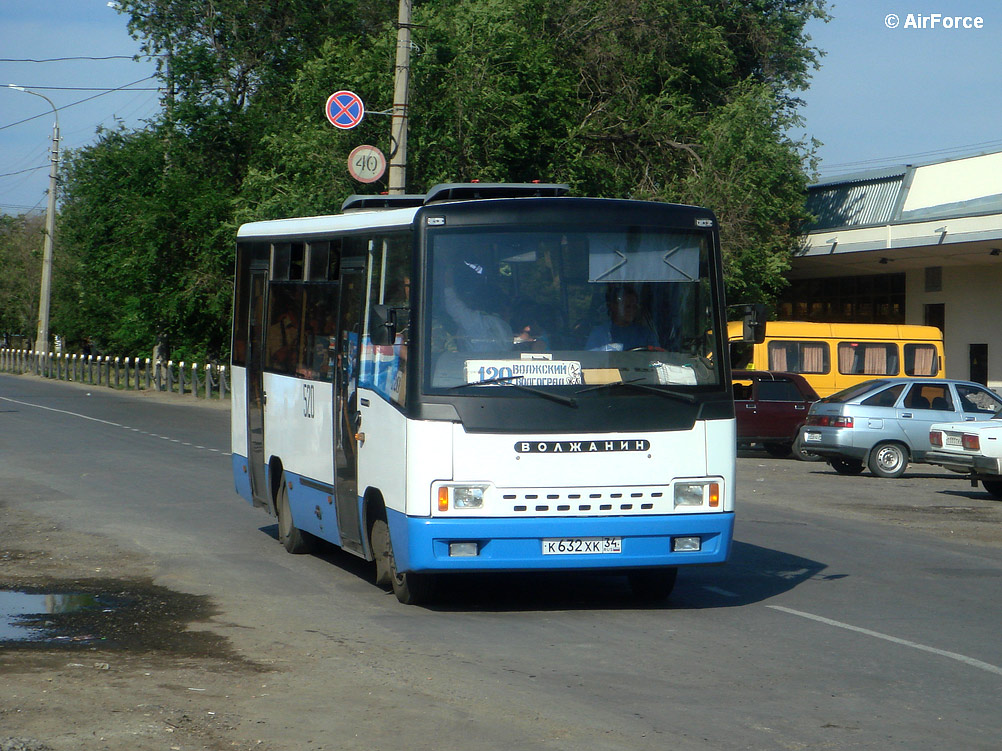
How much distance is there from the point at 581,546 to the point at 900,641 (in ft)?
6.64

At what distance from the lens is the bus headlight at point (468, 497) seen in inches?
337

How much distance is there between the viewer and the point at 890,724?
6.12 meters

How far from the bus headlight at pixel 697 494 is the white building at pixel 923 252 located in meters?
26.9

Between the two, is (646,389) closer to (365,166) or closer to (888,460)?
(888,460)

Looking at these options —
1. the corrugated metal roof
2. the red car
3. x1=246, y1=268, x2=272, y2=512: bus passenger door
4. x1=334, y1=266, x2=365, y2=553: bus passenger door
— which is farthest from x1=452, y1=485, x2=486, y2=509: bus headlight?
the corrugated metal roof

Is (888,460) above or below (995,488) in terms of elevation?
above

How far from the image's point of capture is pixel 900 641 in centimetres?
811

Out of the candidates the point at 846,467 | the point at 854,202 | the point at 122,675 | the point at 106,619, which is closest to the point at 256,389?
the point at 106,619

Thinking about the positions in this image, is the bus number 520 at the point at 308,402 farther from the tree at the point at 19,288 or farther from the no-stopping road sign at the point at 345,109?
the tree at the point at 19,288

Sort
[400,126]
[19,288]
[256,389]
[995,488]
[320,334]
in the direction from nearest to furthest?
[320,334], [256,389], [995,488], [400,126], [19,288]

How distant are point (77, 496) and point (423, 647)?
9.20m

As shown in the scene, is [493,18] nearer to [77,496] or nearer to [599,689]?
[77,496]

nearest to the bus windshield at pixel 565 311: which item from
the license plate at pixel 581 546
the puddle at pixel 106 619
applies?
the license plate at pixel 581 546

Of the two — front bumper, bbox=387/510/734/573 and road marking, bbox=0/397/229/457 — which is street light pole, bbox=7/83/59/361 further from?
front bumper, bbox=387/510/734/573
